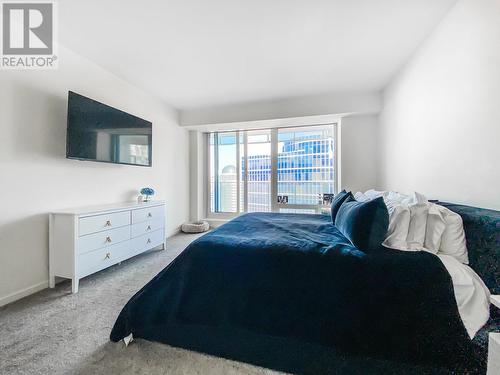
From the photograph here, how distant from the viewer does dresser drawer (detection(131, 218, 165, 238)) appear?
102 inches

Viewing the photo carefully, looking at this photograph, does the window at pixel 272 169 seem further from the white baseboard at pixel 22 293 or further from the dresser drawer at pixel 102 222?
the white baseboard at pixel 22 293

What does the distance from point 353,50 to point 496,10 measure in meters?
1.21

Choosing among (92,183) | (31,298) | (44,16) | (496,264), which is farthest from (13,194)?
(496,264)

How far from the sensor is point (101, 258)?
85.6 inches

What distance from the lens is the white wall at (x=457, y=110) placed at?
132 cm

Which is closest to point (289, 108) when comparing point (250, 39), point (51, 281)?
point (250, 39)

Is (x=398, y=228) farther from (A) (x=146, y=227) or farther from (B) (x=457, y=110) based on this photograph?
(A) (x=146, y=227)

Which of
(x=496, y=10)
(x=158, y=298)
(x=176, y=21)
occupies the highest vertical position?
(x=176, y=21)

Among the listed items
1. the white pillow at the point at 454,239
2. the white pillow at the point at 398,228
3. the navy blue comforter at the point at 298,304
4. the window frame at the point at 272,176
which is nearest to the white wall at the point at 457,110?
the white pillow at the point at 454,239

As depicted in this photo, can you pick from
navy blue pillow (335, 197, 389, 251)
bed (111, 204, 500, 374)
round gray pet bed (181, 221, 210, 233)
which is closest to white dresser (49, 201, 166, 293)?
bed (111, 204, 500, 374)

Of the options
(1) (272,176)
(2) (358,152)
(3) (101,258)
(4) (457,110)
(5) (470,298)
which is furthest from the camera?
(1) (272,176)

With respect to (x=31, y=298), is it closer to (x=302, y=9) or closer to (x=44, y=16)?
(x=44, y=16)

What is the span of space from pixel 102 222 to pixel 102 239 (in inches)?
6.9

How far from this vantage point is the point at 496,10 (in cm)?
127
